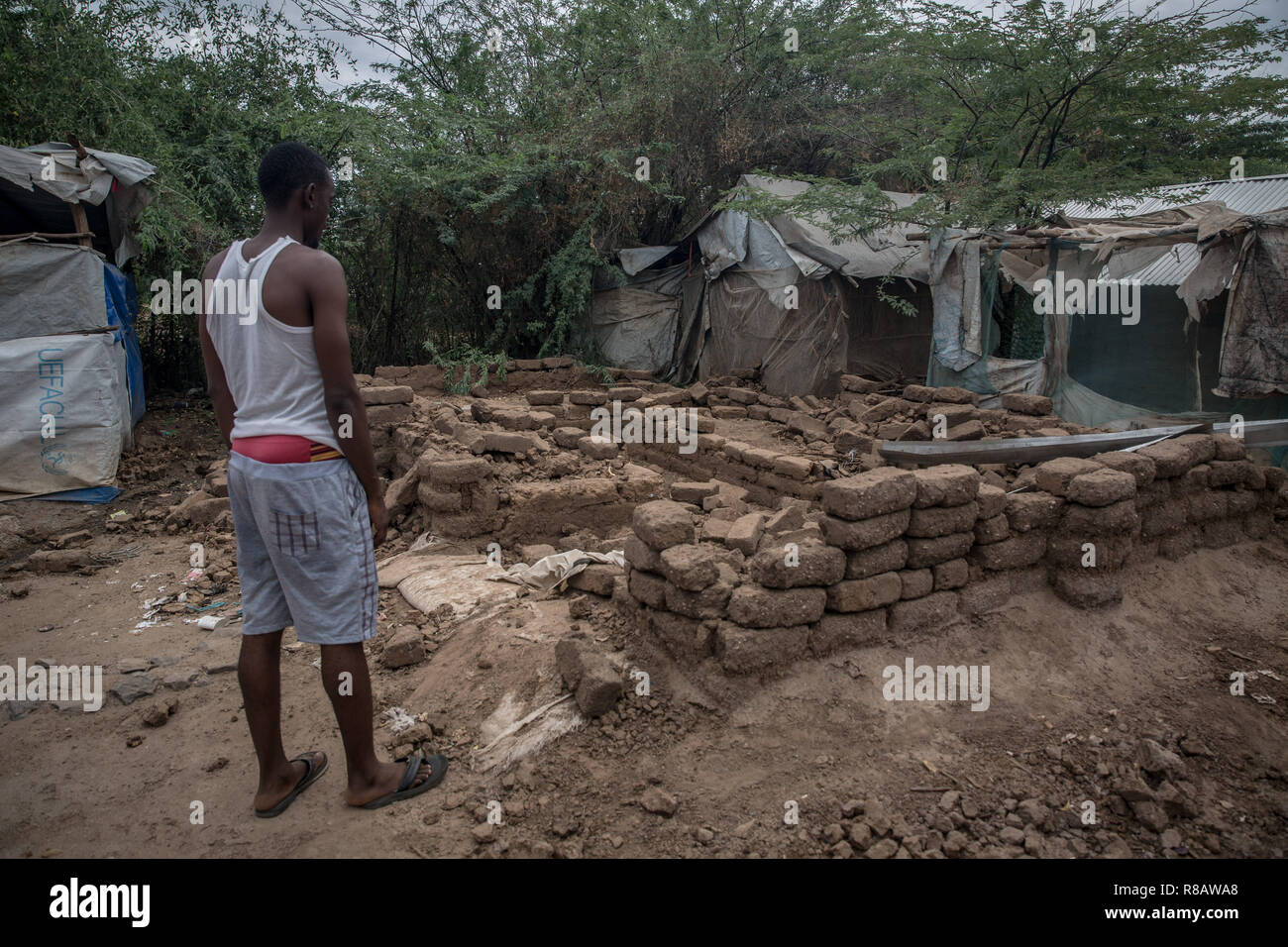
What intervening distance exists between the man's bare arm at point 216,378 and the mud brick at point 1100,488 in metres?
3.78

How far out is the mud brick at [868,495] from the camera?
315 cm

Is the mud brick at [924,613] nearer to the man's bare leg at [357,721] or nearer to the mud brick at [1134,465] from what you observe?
the mud brick at [1134,465]

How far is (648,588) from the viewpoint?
3389 millimetres

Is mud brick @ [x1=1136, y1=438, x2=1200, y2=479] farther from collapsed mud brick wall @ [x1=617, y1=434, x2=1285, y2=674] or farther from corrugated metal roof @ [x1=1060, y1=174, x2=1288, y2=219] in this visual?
corrugated metal roof @ [x1=1060, y1=174, x2=1288, y2=219]

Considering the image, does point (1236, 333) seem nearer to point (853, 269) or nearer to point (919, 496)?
point (853, 269)

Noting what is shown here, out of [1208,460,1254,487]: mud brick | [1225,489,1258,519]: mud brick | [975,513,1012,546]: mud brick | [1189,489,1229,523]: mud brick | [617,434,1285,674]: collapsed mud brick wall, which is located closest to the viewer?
[617,434,1285,674]: collapsed mud brick wall

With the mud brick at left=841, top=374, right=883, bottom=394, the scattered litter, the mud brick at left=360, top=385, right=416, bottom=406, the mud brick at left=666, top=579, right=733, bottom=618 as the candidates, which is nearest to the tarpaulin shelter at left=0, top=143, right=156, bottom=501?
the mud brick at left=360, top=385, right=416, bottom=406

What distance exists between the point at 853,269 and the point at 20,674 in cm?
901

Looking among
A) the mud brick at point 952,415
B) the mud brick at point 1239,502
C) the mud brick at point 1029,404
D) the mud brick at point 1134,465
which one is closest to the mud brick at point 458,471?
the mud brick at point 1134,465

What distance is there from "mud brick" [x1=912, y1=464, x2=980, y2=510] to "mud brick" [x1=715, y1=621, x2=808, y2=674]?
0.84 meters

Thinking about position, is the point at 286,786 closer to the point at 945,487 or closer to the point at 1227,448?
the point at 945,487

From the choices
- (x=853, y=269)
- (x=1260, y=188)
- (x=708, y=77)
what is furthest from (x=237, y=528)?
(x=1260, y=188)

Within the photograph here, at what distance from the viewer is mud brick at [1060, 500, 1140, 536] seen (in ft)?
12.5

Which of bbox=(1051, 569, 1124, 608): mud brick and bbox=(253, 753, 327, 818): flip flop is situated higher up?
bbox=(1051, 569, 1124, 608): mud brick
